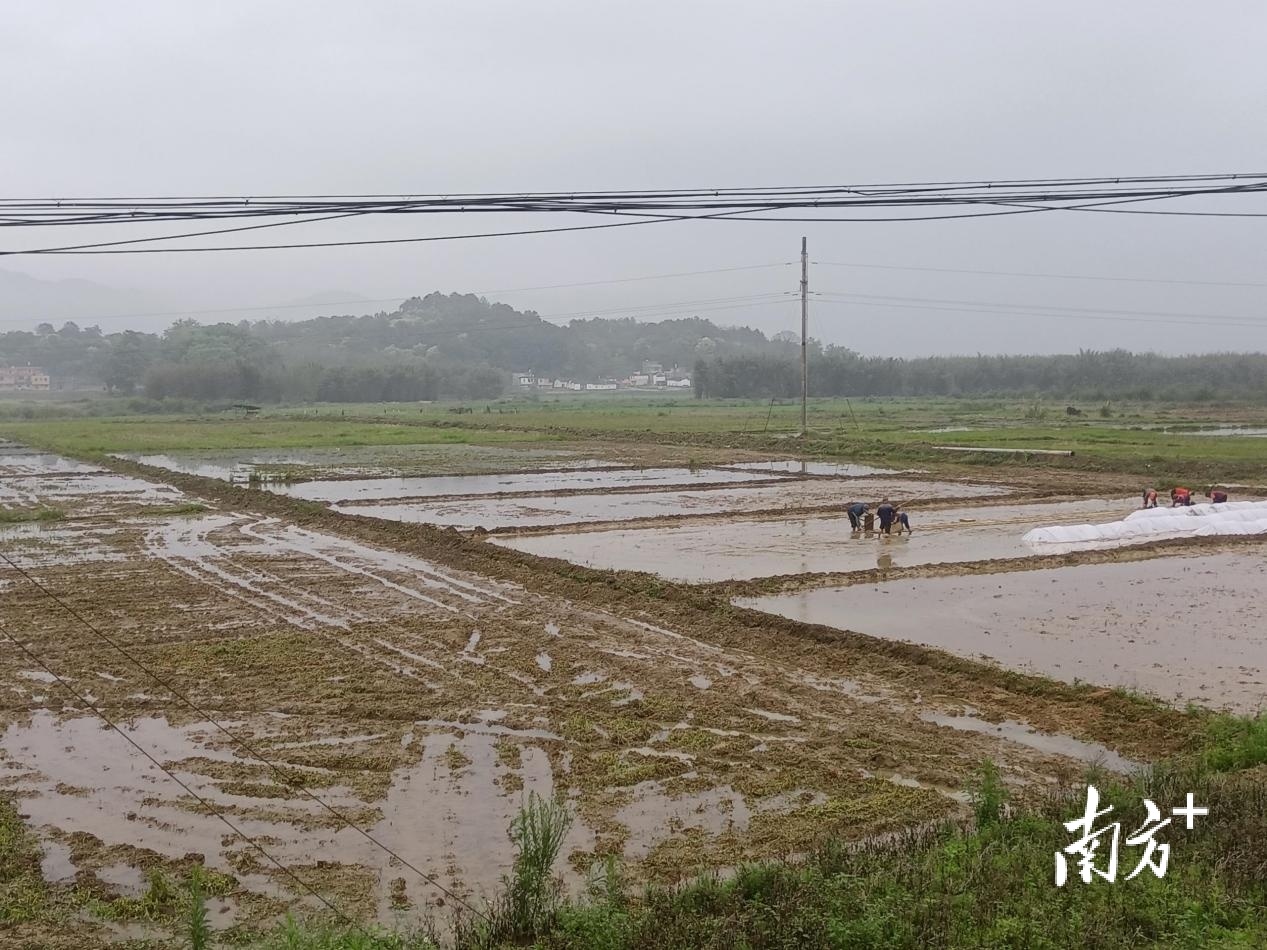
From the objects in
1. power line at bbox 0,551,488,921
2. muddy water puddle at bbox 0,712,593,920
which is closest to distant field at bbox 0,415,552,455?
power line at bbox 0,551,488,921

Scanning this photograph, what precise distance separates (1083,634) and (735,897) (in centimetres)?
824

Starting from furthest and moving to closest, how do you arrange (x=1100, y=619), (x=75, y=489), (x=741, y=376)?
(x=741, y=376) → (x=75, y=489) → (x=1100, y=619)

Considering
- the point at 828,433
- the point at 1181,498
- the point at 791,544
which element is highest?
the point at 828,433

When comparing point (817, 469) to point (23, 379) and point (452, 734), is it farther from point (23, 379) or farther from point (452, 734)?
point (23, 379)

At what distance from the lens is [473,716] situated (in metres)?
9.70

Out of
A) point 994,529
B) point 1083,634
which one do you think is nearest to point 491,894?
point 1083,634

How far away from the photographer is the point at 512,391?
496 ft

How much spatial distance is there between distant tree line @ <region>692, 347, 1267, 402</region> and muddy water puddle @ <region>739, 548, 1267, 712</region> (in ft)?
279

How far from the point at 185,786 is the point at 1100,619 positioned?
34.1 feet

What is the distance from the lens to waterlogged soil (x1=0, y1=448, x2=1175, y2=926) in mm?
6961

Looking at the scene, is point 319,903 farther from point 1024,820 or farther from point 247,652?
point 247,652

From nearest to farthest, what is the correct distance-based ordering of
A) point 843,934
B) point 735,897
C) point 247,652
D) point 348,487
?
point 843,934 < point 735,897 < point 247,652 < point 348,487

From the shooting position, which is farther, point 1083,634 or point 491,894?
point 1083,634

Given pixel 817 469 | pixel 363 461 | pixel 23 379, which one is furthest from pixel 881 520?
pixel 23 379
